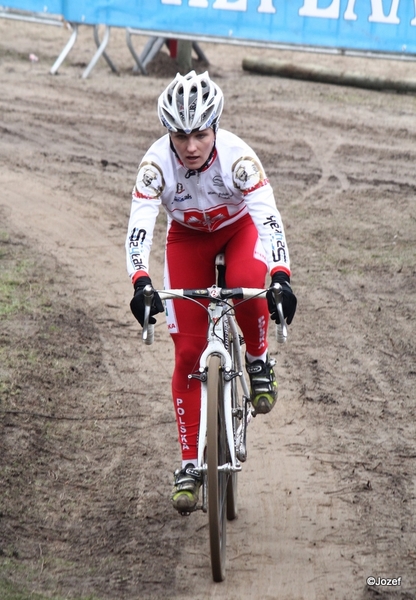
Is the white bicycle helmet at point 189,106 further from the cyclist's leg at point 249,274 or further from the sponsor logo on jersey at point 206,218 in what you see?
the cyclist's leg at point 249,274

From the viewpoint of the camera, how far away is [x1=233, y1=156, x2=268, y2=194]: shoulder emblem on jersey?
5145 mm

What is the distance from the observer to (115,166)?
12336 millimetres

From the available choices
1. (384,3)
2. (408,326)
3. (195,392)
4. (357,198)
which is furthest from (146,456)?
(384,3)

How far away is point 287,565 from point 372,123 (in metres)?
10.1

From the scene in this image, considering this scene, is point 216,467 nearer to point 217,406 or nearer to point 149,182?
point 217,406

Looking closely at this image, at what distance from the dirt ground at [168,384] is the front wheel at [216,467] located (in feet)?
0.79

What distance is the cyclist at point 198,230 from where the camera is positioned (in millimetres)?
4969

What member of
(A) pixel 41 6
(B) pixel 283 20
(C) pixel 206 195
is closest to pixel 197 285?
(C) pixel 206 195

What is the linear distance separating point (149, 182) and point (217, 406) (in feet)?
4.36

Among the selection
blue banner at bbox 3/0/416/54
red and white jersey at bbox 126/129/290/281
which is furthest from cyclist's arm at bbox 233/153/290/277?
blue banner at bbox 3/0/416/54

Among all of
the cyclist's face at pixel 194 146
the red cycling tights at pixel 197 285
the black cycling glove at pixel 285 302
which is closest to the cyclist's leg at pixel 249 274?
the red cycling tights at pixel 197 285

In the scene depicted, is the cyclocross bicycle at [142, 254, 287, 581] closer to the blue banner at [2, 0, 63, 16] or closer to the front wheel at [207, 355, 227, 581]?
the front wheel at [207, 355, 227, 581]

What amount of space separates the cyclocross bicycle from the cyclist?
126 millimetres

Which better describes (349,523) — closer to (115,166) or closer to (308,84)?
(115,166)
